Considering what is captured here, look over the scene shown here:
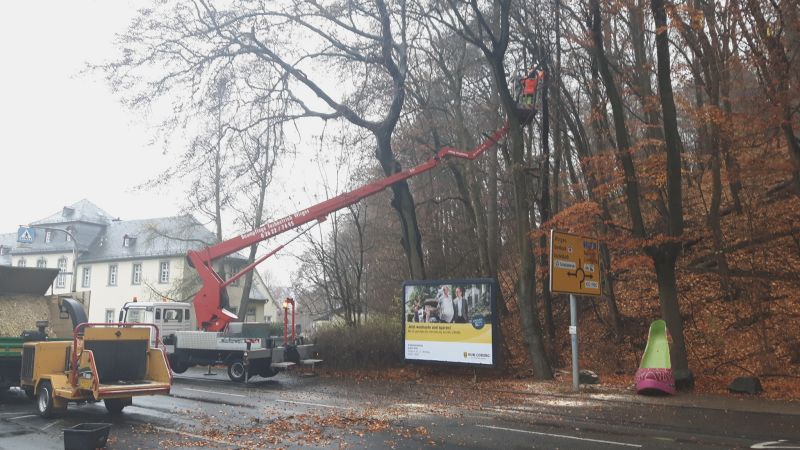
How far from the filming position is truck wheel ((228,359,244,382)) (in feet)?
63.3

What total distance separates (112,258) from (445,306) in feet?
150

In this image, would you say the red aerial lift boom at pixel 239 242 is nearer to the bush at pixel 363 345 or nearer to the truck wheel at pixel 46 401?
the bush at pixel 363 345

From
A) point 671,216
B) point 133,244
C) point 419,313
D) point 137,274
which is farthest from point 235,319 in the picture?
point 133,244

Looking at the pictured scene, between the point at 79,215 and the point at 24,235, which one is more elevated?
the point at 79,215

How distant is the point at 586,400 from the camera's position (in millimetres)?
14234

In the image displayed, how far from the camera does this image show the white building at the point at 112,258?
53.0 m

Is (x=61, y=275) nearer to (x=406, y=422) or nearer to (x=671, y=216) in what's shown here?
(x=406, y=422)

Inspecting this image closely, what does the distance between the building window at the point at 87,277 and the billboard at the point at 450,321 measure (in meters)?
45.9

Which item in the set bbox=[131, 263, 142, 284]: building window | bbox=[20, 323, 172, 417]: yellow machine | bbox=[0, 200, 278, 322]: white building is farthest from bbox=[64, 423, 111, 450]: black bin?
bbox=[131, 263, 142, 284]: building window

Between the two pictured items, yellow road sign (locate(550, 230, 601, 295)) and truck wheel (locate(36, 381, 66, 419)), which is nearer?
truck wheel (locate(36, 381, 66, 419))

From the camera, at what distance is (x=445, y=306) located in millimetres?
19000

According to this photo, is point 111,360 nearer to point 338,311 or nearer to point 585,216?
point 585,216

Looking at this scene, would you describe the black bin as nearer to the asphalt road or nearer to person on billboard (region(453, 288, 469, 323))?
the asphalt road

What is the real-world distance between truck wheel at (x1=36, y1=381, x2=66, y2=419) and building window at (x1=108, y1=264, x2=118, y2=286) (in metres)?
47.2
